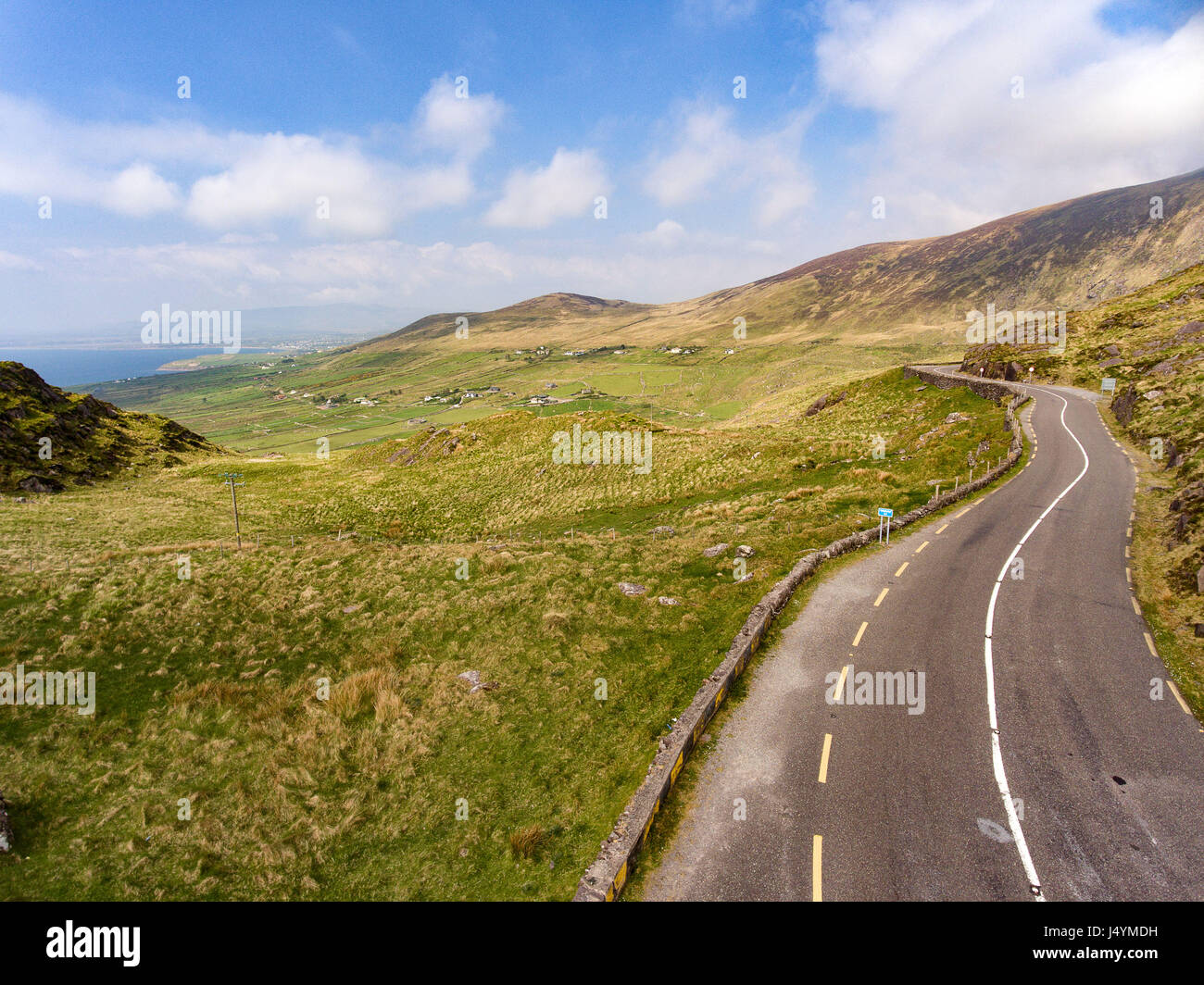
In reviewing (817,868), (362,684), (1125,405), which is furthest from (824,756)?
(1125,405)

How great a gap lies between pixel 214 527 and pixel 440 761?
130ft

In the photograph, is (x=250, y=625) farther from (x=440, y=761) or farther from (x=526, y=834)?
(x=526, y=834)

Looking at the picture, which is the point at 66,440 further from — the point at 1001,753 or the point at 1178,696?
the point at 1178,696

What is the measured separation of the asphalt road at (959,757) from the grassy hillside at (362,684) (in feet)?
10.6

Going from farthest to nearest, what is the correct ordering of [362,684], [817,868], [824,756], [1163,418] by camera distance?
[1163,418] → [362,684] → [824,756] → [817,868]

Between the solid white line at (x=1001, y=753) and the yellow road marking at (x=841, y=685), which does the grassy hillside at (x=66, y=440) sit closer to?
the yellow road marking at (x=841, y=685)

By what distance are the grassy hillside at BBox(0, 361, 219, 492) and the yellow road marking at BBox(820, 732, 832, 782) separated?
72583 millimetres

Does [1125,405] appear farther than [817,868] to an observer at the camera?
Yes

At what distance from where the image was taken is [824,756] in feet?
43.0

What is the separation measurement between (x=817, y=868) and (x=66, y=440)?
9021cm

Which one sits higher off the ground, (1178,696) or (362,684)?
(1178,696)

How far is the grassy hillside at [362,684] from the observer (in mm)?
12531

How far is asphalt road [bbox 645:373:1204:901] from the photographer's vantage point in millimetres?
9961

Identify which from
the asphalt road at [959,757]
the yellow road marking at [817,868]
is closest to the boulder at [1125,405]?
the asphalt road at [959,757]
